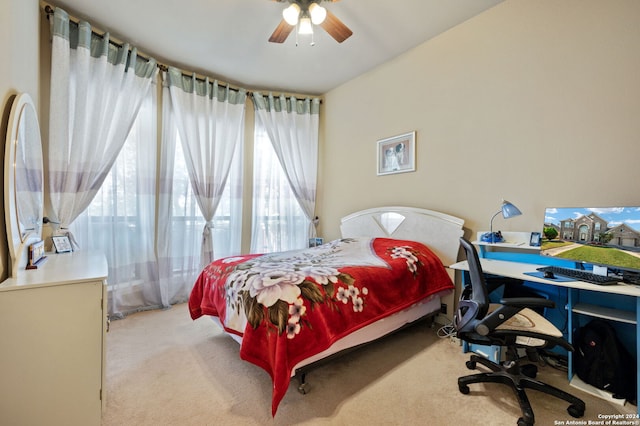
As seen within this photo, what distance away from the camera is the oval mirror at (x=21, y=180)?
1360 mm

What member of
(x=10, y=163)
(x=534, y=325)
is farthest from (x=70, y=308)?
(x=534, y=325)

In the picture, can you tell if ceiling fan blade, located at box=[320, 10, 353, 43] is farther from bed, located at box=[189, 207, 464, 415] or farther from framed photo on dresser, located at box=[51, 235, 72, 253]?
framed photo on dresser, located at box=[51, 235, 72, 253]

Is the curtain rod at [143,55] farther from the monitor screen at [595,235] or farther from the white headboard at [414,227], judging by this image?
the monitor screen at [595,235]

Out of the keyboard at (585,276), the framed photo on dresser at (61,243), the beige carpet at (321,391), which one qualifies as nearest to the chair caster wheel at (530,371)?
the beige carpet at (321,391)

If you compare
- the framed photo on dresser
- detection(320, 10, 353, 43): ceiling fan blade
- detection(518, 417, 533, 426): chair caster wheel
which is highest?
detection(320, 10, 353, 43): ceiling fan blade

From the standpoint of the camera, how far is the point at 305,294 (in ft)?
5.50

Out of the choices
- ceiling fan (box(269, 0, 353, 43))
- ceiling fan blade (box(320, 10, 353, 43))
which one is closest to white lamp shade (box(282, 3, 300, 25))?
ceiling fan (box(269, 0, 353, 43))

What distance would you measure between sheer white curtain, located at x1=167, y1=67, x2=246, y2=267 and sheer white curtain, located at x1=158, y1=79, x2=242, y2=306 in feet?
0.24

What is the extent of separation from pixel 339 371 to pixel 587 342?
1663 millimetres

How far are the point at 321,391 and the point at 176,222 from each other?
8.55ft

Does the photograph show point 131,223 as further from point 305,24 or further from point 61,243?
point 305,24

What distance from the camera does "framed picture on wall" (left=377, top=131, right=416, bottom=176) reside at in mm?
3164

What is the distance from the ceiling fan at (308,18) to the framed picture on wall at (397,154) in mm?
1334

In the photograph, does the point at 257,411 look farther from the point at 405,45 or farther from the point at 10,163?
the point at 405,45
